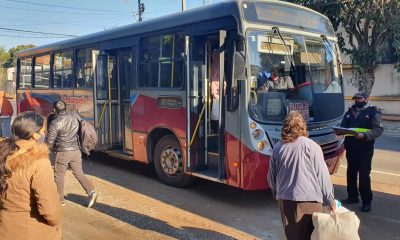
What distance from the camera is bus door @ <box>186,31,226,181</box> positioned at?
22.4 feet

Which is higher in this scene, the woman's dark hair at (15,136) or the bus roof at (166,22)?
the bus roof at (166,22)

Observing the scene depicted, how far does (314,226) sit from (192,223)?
244 cm

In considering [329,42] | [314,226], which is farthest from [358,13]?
[314,226]

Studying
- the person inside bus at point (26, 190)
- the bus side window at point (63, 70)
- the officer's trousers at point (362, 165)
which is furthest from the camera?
the bus side window at point (63, 70)

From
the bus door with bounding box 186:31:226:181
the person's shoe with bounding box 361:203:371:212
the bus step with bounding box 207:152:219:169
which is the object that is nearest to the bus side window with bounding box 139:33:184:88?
the bus door with bounding box 186:31:226:181

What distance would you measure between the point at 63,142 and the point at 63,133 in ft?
0.46

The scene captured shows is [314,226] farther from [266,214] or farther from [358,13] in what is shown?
[358,13]

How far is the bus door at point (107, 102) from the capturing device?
930 cm

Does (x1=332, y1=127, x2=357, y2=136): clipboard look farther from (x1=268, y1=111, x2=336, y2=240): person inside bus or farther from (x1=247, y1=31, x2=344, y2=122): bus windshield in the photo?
(x1=268, y1=111, x2=336, y2=240): person inside bus

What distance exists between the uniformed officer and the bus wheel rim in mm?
2818

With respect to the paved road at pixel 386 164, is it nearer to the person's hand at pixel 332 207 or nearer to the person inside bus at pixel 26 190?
the person's hand at pixel 332 207

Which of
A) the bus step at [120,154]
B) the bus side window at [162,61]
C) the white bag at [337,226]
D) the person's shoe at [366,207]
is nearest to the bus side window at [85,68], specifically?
the bus step at [120,154]

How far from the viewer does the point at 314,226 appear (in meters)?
3.51

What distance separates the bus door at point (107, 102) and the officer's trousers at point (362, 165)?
16.8 ft
